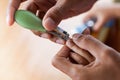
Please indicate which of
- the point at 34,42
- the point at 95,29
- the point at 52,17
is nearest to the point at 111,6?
the point at 95,29

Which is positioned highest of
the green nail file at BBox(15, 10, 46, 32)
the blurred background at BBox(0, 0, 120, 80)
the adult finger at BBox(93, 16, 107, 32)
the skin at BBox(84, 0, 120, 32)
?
the green nail file at BBox(15, 10, 46, 32)

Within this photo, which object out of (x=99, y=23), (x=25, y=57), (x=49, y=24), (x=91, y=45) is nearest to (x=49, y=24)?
(x=49, y=24)

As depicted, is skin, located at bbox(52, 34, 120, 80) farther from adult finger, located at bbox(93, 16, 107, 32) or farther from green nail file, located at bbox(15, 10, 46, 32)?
adult finger, located at bbox(93, 16, 107, 32)

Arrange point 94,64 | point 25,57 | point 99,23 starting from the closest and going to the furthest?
point 94,64 → point 25,57 → point 99,23

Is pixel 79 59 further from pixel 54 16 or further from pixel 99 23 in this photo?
pixel 99 23

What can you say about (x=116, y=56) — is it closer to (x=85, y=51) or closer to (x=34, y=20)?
(x=85, y=51)

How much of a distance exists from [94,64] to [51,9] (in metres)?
0.17

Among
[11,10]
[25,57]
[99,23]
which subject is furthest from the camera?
[99,23]

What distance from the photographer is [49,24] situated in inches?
24.3

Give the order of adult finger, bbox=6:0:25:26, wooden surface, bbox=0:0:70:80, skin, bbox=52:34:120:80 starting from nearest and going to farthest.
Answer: skin, bbox=52:34:120:80, adult finger, bbox=6:0:25:26, wooden surface, bbox=0:0:70:80

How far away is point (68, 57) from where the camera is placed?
2.13 feet

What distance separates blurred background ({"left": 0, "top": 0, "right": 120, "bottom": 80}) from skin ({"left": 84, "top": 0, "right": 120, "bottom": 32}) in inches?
10.9

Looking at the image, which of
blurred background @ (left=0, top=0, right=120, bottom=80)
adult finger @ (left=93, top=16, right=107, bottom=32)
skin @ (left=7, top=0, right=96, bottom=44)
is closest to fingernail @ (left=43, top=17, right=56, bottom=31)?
skin @ (left=7, top=0, right=96, bottom=44)

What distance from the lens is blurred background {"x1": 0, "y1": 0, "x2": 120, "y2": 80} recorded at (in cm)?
85
